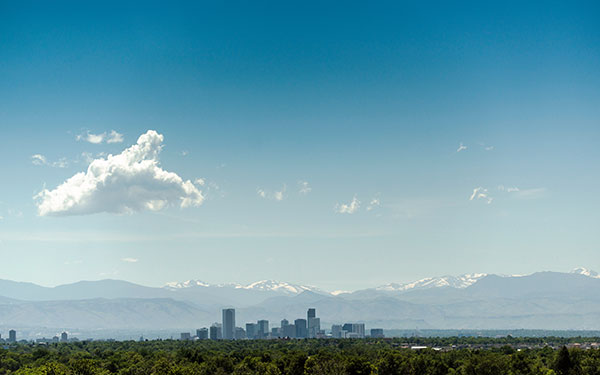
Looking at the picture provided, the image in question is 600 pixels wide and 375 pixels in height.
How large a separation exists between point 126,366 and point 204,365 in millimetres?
22676

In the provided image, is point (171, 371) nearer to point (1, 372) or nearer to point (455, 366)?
point (1, 372)

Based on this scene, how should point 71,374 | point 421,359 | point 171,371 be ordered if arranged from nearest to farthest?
1. point 171,371
2. point 71,374
3. point 421,359

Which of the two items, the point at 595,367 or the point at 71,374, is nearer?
the point at 71,374

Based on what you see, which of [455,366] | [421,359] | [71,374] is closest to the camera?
[71,374]

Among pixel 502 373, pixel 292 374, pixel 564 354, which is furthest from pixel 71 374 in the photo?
pixel 564 354

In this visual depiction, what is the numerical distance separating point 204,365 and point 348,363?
39.0 m

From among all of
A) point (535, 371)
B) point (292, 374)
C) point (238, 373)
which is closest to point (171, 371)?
point (238, 373)

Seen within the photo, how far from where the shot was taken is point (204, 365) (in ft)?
608

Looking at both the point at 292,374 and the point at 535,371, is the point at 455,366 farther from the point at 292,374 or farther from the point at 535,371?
the point at 292,374

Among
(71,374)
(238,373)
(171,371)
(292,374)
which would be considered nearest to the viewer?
(171,371)

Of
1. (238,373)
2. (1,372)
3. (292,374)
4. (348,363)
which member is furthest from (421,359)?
(1,372)

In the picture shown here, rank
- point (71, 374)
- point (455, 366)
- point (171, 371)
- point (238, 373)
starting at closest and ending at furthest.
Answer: point (171, 371) < point (71, 374) < point (238, 373) < point (455, 366)

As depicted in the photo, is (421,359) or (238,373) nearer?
(238,373)

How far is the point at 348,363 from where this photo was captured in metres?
171
